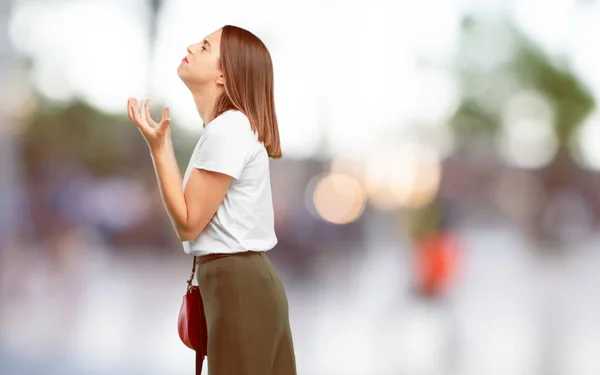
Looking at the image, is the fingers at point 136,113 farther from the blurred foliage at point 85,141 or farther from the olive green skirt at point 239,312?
the blurred foliage at point 85,141

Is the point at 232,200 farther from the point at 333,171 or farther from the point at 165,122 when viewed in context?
the point at 333,171

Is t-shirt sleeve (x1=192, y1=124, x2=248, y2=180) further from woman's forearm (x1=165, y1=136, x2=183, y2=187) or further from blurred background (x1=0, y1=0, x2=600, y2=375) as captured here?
blurred background (x1=0, y1=0, x2=600, y2=375)

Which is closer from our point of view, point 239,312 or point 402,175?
point 239,312

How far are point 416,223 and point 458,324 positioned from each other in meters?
1.26

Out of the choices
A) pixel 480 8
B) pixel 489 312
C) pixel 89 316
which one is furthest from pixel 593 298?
pixel 89 316

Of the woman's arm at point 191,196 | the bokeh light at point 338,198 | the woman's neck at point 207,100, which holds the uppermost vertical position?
the woman's neck at point 207,100

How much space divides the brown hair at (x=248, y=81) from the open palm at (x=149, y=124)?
0.14 metres

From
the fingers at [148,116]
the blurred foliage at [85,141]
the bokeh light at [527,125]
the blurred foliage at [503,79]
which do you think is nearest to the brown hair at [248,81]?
the fingers at [148,116]

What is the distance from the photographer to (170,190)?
1.30 m

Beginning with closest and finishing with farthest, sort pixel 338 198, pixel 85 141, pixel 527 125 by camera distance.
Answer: pixel 338 198
pixel 527 125
pixel 85 141

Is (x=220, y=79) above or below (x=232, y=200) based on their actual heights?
above

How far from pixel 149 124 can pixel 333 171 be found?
4.42 meters

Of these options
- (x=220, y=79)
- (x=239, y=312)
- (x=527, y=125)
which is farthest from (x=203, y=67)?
(x=527, y=125)

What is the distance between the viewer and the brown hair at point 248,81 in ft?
4.58
